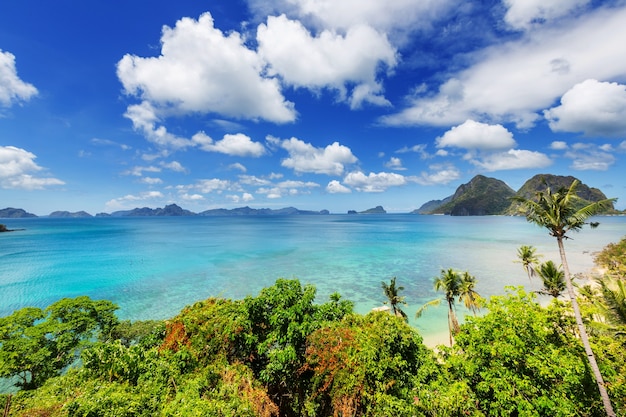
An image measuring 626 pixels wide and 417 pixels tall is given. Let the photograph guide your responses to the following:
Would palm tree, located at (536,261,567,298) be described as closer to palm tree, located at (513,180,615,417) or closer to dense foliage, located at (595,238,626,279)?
palm tree, located at (513,180,615,417)

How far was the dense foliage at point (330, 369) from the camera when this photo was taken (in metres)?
10.6

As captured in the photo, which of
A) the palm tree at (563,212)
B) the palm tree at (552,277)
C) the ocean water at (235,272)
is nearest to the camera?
the palm tree at (563,212)

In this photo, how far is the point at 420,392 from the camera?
38.8 feet

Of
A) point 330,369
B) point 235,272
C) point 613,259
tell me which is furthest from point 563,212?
point 613,259

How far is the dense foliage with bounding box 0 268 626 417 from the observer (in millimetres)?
10570

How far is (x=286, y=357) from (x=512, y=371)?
10.4 m

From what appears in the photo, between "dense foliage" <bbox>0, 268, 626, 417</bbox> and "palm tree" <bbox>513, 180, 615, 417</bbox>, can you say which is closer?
"dense foliage" <bbox>0, 268, 626, 417</bbox>

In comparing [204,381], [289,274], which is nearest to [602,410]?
[204,381]

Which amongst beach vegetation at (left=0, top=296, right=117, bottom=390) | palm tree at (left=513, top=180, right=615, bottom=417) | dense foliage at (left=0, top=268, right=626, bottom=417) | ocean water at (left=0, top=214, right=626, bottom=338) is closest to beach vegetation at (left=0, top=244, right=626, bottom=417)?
dense foliage at (left=0, top=268, right=626, bottom=417)

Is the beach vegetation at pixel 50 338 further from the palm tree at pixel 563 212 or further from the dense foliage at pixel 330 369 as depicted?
the palm tree at pixel 563 212

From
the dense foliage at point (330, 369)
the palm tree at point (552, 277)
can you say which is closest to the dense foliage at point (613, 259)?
the palm tree at point (552, 277)

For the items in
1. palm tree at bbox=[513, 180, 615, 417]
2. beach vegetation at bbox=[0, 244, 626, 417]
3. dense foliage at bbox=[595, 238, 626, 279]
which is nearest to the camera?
beach vegetation at bbox=[0, 244, 626, 417]

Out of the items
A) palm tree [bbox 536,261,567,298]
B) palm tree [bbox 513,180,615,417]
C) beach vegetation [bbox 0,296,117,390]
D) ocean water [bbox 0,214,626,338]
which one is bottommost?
ocean water [bbox 0,214,626,338]

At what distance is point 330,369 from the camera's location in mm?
13383
